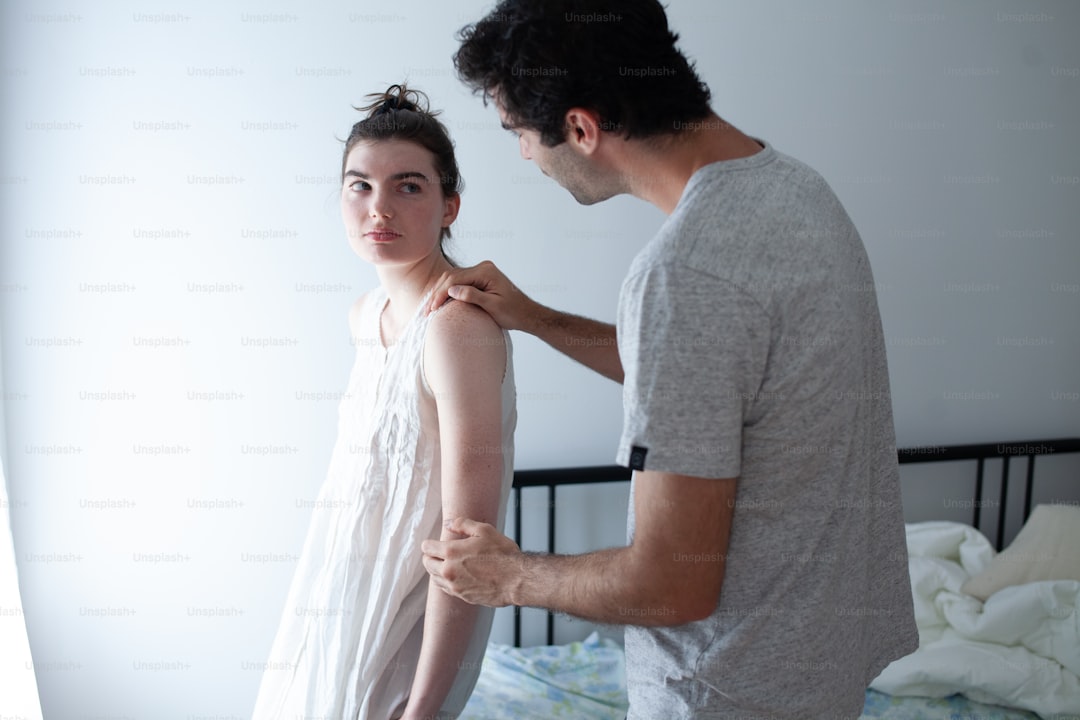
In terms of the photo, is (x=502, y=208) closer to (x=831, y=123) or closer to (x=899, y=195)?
(x=831, y=123)

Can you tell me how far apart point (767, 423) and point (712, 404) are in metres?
0.08

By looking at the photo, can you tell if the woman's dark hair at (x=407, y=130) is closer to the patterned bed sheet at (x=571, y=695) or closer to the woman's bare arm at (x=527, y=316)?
the woman's bare arm at (x=527, y=316)

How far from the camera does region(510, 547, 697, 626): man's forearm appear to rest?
2.53 feet

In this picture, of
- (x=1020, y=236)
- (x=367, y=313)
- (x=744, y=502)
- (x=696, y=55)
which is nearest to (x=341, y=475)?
(x=367, y=313)

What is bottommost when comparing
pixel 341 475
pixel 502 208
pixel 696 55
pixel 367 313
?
pixel 341 475

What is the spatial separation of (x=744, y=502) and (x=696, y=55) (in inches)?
61.3

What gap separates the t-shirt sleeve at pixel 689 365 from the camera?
28.1 inches

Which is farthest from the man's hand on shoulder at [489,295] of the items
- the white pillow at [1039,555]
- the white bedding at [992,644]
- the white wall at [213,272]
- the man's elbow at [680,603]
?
the white pillow at [1039,555]

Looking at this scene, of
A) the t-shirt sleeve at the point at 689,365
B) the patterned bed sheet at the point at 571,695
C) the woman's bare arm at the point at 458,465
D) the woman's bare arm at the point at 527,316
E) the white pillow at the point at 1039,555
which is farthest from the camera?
the white pillow at the point at 1039,555

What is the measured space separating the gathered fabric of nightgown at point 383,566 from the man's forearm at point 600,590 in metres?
0.26

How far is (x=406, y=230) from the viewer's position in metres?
1.14

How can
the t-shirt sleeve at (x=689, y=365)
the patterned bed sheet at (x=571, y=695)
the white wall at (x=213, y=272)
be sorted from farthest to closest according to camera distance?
the white wall at (x=213, y=272) → the patterned bed sheet at (x=571, y=695) → the t-shirt sleeve at (x=689, y=365)

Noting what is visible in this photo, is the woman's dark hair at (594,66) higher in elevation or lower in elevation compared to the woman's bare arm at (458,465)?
higher

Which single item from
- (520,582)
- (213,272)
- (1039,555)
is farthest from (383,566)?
(1039,555)
